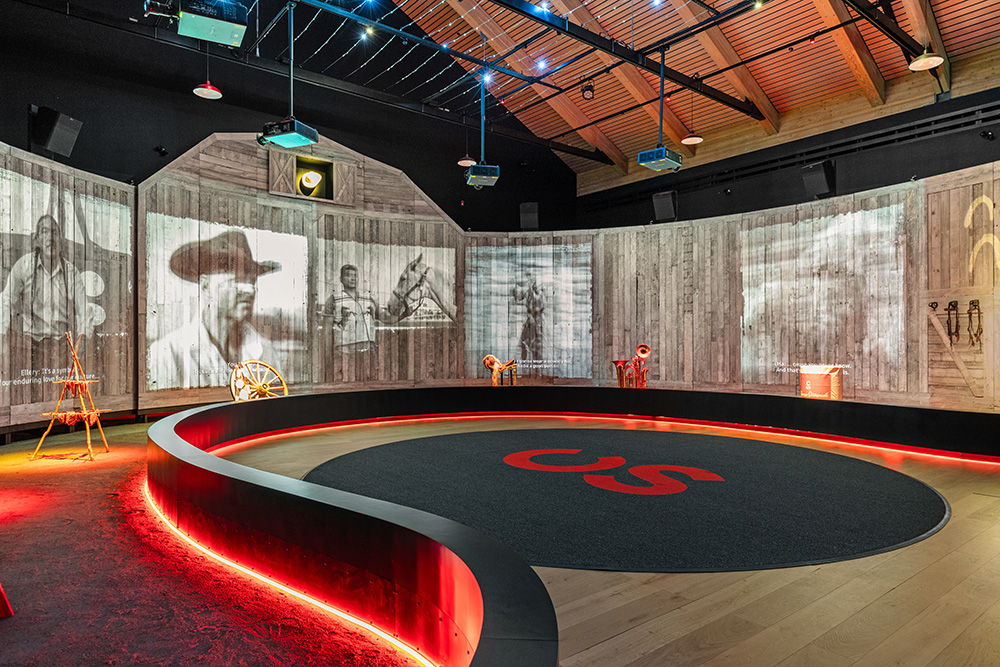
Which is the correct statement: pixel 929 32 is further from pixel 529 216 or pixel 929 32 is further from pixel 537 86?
pixel 529 216

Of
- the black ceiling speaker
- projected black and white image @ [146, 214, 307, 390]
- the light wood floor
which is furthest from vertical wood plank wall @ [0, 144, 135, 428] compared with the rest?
the light wood floor

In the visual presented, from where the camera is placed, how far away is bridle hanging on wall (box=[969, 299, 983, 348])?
9.16m

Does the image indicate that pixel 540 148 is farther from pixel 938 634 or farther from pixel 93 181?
pixel 938 634

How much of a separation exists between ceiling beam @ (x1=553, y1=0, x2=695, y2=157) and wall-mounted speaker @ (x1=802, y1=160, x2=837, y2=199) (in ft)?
11.1

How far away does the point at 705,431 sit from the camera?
908cm

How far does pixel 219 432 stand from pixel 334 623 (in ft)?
16.6

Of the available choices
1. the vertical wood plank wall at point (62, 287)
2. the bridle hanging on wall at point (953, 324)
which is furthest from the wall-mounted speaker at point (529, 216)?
the bridle hanging on wall at point (953, 324)

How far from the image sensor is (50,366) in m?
8.65

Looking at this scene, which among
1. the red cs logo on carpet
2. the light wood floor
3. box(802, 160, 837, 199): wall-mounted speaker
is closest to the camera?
the light wood floor

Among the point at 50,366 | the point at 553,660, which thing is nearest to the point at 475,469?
the point at 553,660

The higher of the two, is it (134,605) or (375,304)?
(375,304)

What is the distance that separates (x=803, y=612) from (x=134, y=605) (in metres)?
3.36

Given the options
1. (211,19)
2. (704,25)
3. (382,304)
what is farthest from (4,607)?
(704,25)

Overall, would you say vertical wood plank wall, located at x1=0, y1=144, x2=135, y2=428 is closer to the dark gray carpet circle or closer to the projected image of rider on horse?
the projected image of rider on horse
